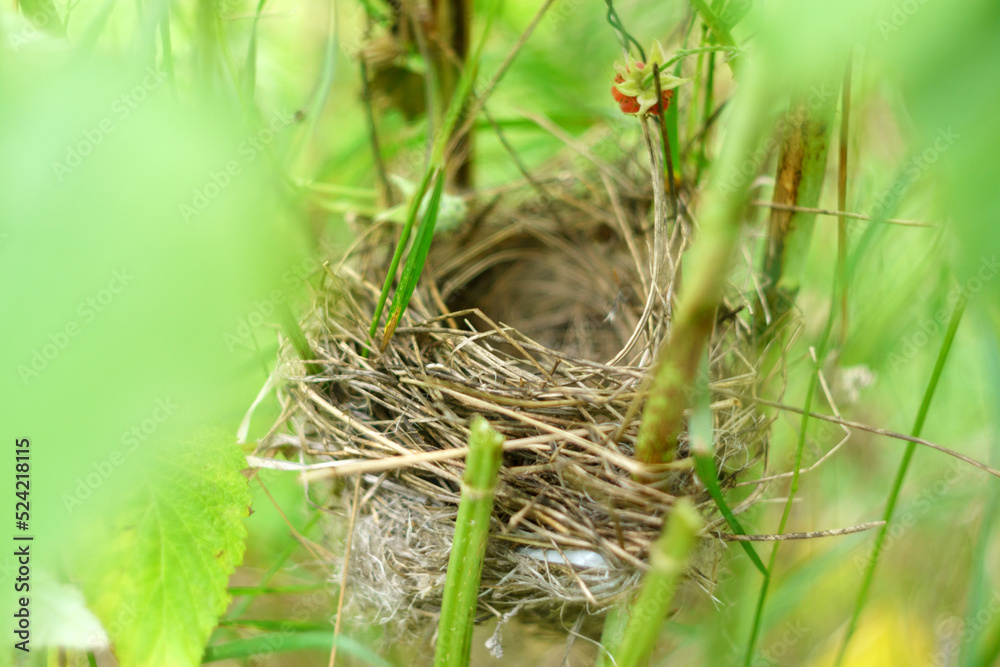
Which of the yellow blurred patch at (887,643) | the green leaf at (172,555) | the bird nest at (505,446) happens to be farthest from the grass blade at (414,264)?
the yellow blurred patch at (887,643)

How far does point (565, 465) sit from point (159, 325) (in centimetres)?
35

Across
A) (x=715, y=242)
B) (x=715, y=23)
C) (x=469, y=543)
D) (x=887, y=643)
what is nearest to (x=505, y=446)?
(x=469, y=543)

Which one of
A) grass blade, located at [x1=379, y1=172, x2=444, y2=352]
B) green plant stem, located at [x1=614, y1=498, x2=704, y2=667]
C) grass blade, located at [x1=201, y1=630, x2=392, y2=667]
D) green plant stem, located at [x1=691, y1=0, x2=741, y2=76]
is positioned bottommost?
grass blade, located at [x1=201, y1=630, x2=392, y2=667]

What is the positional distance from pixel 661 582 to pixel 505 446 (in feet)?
0.51

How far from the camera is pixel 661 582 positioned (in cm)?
31

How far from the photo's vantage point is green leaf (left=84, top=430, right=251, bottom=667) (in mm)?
429

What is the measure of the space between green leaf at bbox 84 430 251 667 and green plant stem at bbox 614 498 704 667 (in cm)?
30

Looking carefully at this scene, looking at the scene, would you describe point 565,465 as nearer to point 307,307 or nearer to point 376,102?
point 307,307

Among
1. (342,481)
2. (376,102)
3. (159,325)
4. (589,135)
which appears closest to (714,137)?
(589,135)

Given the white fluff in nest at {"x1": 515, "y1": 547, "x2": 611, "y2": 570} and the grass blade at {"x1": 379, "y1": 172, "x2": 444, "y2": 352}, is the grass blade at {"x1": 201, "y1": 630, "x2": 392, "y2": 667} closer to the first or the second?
the white fluff in nest at {"x1": 515, "y1": 547, "x2": 611, "y2": 570}

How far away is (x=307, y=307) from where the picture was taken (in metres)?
0.61

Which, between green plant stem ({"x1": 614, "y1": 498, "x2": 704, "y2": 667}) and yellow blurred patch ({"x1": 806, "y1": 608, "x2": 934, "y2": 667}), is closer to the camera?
green plant stem ({"x1": 614, "y1": 498, "x2": 704, "y2": 667})

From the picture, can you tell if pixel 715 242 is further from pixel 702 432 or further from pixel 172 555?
pixel 172 555

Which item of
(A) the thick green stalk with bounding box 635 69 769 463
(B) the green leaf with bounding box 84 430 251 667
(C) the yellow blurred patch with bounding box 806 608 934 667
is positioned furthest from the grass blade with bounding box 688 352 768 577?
(C) the yellow blurred patch with bounding box 806 608 934 667
